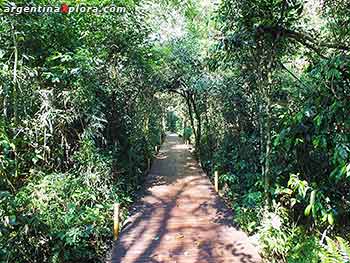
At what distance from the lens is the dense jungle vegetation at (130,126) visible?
3.95 meters

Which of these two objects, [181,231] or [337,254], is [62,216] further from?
[337,254]

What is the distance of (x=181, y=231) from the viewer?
19.8ft

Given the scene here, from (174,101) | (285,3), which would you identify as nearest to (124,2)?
(285,3)

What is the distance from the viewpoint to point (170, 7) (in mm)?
11320

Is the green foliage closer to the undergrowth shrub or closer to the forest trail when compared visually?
the forest trail

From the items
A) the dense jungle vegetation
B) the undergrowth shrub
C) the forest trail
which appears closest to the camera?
the dense jungle vegetation

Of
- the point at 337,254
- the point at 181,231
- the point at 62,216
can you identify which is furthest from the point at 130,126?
the point at 337,254

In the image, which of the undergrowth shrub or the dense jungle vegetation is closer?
the dense jungle vegetation

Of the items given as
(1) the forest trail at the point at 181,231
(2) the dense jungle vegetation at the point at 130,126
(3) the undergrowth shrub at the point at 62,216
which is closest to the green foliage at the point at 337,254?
(2) the dense jungle vegetation at the point at 130,126

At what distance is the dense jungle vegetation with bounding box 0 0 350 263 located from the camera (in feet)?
13.0

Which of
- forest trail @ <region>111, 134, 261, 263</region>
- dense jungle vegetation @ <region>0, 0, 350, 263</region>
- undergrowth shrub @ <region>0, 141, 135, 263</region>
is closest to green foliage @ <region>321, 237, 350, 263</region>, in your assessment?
dense jungle vegetation @ <region>0, 0, 350, 263</region>

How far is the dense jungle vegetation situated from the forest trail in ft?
1.15

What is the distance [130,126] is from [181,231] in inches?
150

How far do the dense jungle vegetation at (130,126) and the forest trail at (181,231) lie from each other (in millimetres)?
350
